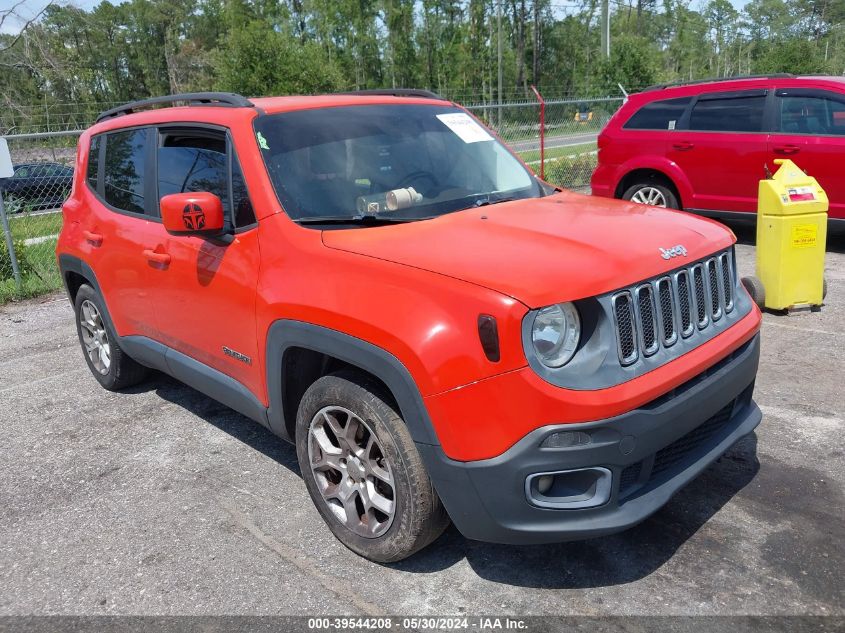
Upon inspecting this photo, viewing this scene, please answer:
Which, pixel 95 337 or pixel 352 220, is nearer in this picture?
pixel 352 220

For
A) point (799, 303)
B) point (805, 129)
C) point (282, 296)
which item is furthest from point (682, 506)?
point (805, 129)

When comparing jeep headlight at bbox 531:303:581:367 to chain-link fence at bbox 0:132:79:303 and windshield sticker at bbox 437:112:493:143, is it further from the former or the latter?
chain-link fence at bbox 0:132:79:303

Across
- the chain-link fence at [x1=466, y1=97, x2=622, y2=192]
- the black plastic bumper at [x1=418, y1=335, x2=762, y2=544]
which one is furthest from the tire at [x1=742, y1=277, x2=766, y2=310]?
the chain-link fence at [x1=466, y1=97, x2=622, y2=192]

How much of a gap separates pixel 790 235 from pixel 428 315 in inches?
182

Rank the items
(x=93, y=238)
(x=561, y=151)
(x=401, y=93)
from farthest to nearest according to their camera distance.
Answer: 1. (x=561, y=151)
2. (x=93, y=238)
3. (x=401, y=93)

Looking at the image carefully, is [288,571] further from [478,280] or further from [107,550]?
[478,280]

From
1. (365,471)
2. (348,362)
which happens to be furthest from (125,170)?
(365,471)

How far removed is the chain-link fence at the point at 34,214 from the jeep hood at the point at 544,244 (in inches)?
219

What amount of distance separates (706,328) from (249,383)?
6.75 feet

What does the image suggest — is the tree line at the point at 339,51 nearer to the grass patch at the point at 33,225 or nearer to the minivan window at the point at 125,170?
the grass patch at the point at 33,225

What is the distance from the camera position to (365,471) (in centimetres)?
303

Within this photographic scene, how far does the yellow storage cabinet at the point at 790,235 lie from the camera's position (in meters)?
6.11

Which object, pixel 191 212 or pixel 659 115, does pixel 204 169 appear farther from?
pixel 659 115

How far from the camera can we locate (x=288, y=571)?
313 cm
